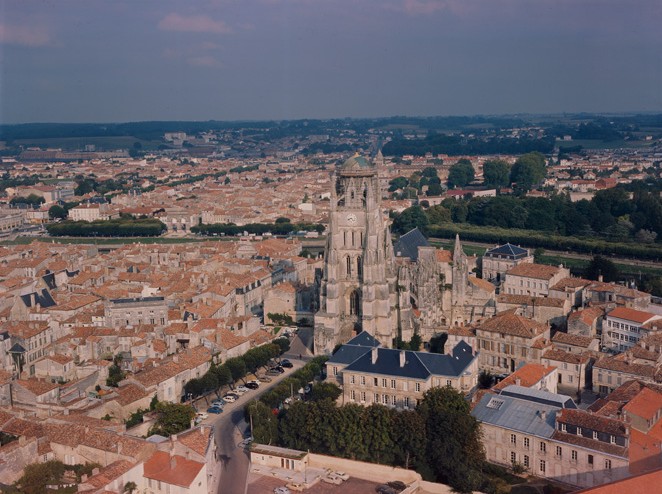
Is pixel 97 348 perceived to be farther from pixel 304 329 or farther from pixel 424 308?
pixel 424 308

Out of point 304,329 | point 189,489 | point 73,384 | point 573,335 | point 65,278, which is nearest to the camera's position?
point 189,489

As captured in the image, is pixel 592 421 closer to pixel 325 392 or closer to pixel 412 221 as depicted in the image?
pixel 325 392

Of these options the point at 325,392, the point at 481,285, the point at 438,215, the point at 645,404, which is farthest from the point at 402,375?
the point at 438,215

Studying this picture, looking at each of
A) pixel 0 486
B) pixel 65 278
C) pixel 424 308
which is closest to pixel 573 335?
pixel 424 308

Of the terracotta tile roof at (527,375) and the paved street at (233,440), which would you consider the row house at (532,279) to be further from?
the paved street at (233,440)

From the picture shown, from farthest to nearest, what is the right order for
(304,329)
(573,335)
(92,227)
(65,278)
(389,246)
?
(92,227), (65,278), (304,329), (389,246), (573,335)
